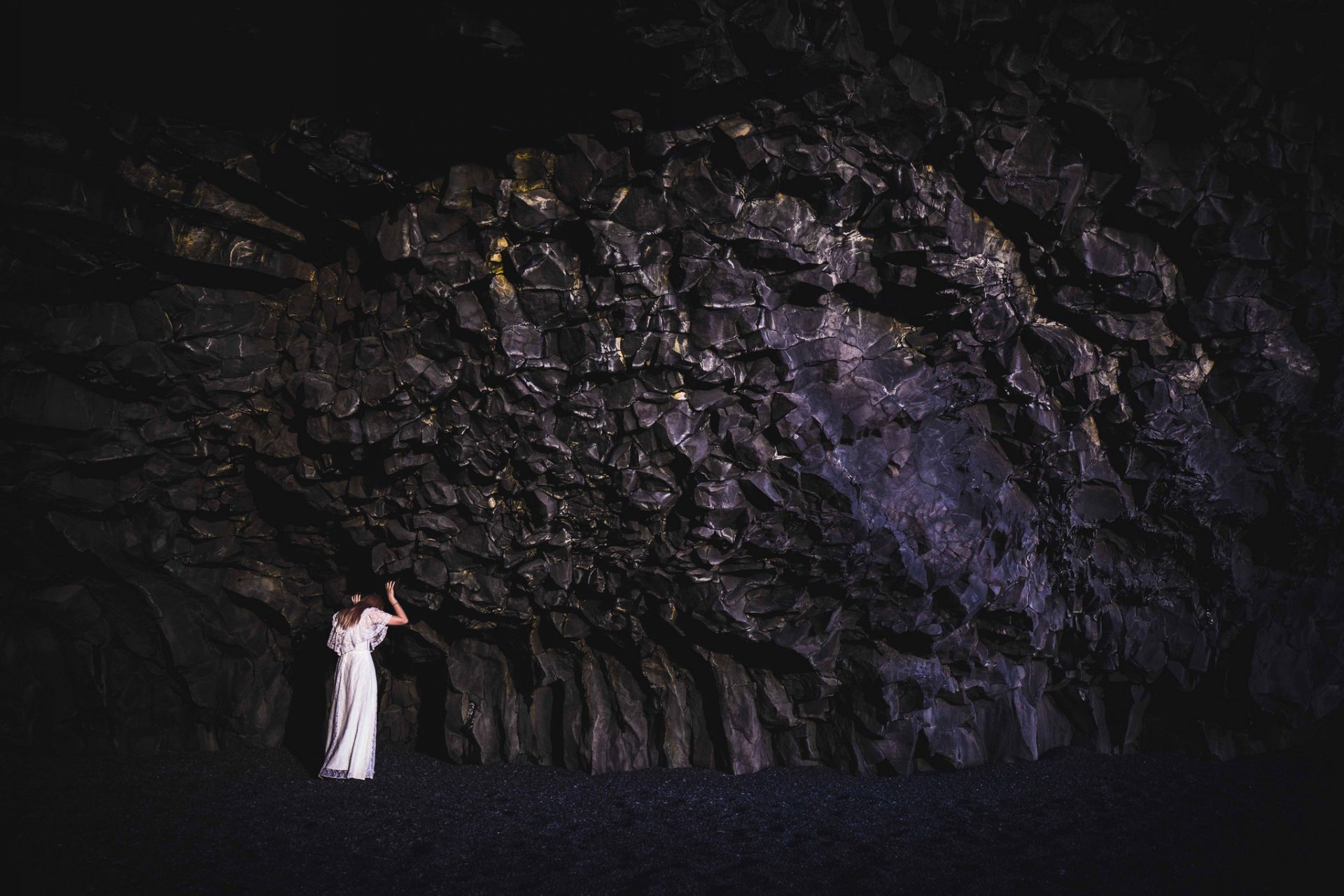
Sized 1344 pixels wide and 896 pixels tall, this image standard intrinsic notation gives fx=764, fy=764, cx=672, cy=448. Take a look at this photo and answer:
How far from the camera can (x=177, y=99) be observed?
5.22m

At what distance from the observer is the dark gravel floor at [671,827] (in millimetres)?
4195

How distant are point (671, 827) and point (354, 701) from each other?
2.78 m

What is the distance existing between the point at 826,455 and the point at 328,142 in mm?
4296

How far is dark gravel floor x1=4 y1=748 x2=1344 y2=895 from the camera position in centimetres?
420

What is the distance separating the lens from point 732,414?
5.89 m

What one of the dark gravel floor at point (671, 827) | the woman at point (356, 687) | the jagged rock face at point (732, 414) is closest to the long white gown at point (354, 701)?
the woman at point (356, 687)

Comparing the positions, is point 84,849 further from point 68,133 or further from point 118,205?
point 68,133

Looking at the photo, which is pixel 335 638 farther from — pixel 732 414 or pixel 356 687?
pixel 732 414

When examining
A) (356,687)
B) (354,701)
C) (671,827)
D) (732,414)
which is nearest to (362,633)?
(356,687)

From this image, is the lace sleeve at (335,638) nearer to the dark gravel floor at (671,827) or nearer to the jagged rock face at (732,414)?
the jagged rock face at (732,414)

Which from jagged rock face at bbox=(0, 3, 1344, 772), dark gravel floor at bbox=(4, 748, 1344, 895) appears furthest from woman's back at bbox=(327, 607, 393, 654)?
dark gravel floor at bbox=(4, 748, 1344, 895)

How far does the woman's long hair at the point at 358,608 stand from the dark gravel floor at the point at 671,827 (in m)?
1.21

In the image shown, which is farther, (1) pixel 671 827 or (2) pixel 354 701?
(2) pixel 354 701

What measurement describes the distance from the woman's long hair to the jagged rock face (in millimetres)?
350
